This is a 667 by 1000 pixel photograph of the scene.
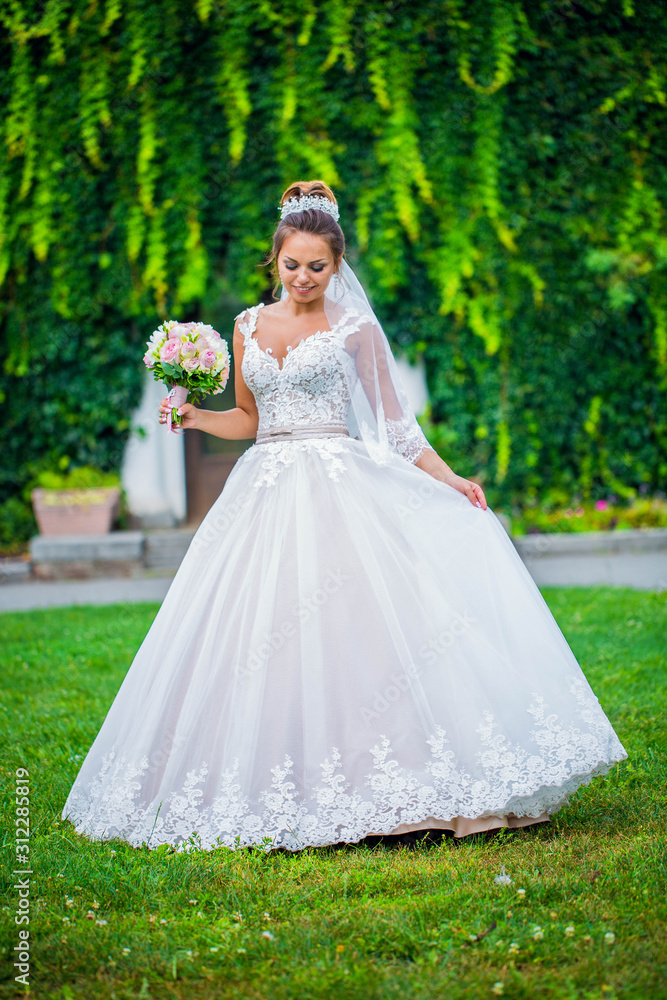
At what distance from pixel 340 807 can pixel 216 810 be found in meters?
0.36

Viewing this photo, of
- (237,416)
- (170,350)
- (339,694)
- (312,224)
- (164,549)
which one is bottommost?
(164,549)

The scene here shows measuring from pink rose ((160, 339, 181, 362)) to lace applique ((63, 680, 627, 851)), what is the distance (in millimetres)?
1341

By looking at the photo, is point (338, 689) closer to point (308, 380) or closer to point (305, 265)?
point (308, 380)

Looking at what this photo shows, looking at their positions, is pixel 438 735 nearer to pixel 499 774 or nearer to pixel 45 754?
pixel 499 774

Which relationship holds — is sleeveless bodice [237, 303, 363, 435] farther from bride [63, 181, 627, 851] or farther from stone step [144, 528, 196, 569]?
stone step [144, 528, 196, 569]

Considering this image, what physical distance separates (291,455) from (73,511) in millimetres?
5304

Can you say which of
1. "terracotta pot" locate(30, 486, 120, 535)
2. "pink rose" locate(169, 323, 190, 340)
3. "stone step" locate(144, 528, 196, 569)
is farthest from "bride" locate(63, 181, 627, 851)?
"terracotta pot" locate(30, 486, 120, 535)

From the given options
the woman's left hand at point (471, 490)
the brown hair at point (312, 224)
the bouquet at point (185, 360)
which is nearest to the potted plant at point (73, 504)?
the bouquet at point (185, 360)

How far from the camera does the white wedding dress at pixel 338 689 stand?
2520mm

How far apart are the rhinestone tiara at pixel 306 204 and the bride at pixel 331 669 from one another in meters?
0.04

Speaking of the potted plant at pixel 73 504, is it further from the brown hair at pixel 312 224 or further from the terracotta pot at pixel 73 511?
the brown hair at pixel 312 224

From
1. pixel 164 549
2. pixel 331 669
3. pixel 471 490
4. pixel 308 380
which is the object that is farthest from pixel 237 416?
pixel 164 549

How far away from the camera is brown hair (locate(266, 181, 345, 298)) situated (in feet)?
9.88

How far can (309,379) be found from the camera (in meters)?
3.00
